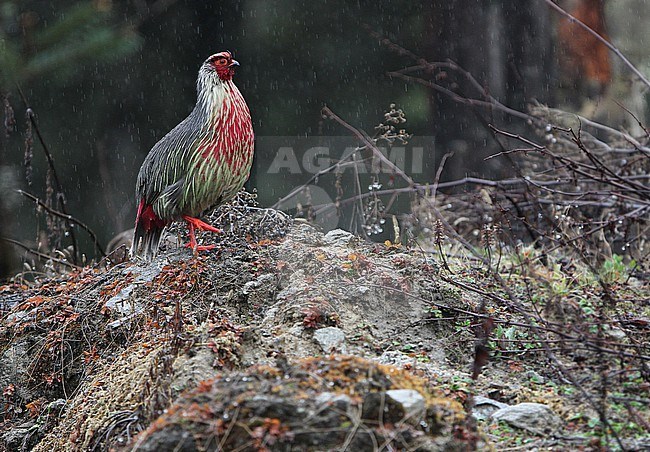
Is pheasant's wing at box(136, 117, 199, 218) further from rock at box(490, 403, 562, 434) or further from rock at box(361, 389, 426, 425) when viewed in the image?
rock at box(361, 389, 426, 425)

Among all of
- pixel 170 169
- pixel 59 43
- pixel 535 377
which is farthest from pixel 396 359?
pixel 59 43

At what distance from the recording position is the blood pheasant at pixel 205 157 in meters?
4.31

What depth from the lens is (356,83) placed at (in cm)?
1062

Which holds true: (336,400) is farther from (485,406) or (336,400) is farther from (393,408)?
(485,406)

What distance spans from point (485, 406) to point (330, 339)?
2.52ft

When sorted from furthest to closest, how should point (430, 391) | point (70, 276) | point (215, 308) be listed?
point (70, 276)
point (215, 308)
point (430, 391)

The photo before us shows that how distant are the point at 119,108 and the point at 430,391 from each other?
8.01m

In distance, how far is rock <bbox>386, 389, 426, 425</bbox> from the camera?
2.52 meters

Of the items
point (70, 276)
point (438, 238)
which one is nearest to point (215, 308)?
point (438, 238)

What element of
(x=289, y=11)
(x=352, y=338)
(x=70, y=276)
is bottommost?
(x=70, y=276)

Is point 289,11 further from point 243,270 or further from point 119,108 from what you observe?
point 243,270

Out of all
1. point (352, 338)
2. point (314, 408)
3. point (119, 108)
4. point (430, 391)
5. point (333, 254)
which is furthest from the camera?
point (119, 108)

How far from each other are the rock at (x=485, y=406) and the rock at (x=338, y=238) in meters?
1.59

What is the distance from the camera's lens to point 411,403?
8.30 feet
